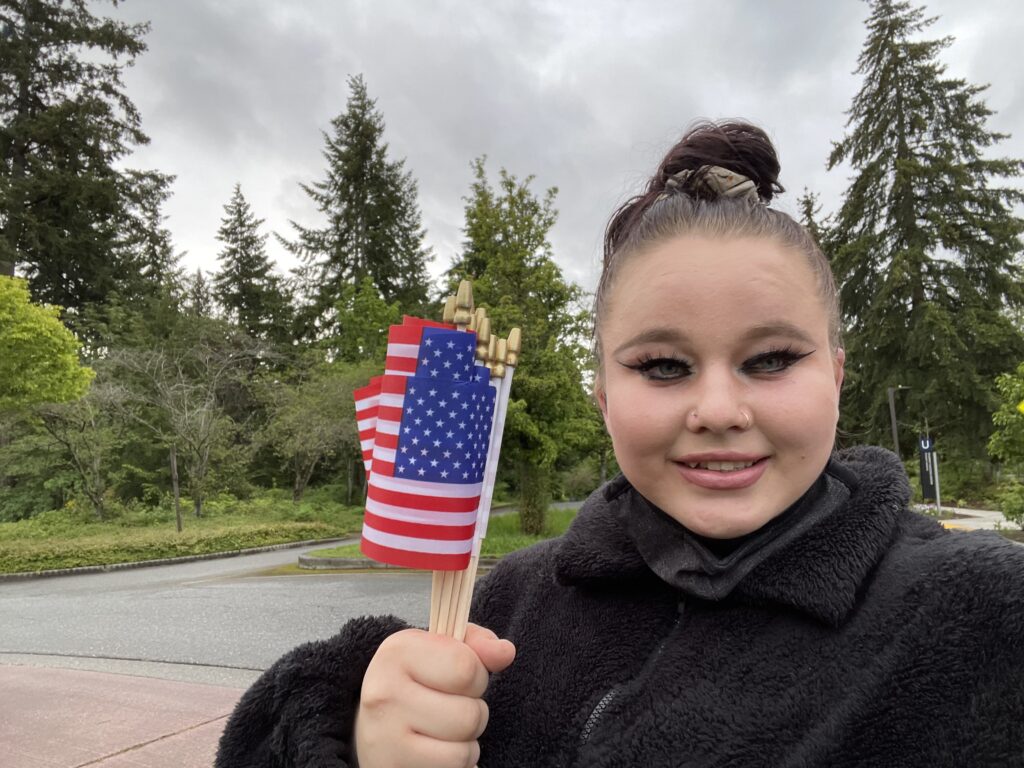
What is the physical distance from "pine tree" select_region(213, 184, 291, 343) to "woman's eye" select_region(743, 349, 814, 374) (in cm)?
3334

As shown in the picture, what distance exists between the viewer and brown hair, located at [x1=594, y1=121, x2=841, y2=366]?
117cm

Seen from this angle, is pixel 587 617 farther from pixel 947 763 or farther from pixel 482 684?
pixel 947 763

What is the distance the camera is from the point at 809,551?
109cm

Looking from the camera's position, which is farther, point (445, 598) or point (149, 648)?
point (149, 648)

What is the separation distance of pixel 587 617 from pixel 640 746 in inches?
9.8

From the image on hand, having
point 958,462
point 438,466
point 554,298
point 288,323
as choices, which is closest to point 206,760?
point 438,466

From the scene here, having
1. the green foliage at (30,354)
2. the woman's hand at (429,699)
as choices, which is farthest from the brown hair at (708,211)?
the green foliage at (30,354)

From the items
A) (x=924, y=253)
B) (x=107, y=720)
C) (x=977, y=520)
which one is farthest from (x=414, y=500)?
(x=924, y=253)

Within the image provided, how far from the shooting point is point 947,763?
3.07ft

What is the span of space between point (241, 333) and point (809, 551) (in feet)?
95.5

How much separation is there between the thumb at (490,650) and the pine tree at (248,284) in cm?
3326

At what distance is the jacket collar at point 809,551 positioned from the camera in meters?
1.06

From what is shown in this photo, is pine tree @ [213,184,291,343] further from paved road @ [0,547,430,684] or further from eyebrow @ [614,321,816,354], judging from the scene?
eyebrow @ [614,321,816,354]

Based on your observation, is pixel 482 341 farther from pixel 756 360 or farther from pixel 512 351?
pixel 756 360
